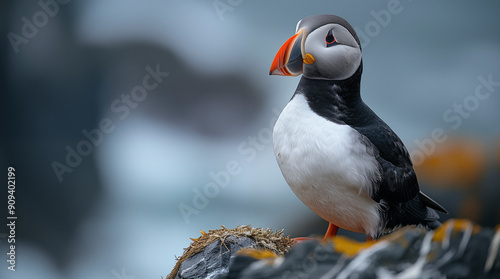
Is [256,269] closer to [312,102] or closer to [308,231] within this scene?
[312,102]

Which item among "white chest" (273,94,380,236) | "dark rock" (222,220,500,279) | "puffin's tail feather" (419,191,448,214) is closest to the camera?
"dark rock" (222,220,500,279)

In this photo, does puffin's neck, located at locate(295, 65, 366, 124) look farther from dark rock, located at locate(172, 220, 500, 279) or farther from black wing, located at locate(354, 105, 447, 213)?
dark rock, located at locate(172, 220, 500, 279)

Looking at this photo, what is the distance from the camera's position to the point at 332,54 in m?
1.67

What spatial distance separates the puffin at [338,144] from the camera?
1.62 meters

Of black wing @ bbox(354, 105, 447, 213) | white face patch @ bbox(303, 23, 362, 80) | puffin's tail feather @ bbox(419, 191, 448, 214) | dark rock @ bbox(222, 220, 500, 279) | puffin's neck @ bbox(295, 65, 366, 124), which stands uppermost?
white face patch @ bbox(303, 23, 362, 80)

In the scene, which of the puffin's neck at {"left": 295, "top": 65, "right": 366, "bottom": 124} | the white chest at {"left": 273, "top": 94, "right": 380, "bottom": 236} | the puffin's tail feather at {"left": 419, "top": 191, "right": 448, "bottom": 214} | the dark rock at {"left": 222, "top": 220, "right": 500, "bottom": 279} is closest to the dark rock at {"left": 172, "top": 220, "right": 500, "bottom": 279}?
the dark rock at {"left": 222, "top": 220, "right": 500, "bottom": 279}

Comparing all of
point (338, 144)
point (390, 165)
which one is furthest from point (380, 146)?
point (338, 144)

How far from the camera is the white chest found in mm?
1602

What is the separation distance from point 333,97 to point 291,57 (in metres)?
0.20

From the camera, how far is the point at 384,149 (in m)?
1.71

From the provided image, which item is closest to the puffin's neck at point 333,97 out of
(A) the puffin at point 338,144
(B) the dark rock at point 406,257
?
(A) the puffin at point 338,144

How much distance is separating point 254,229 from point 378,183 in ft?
1.45

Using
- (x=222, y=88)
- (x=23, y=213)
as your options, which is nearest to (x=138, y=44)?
(x=222, y=88)

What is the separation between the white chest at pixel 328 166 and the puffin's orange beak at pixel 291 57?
0.38 ft
